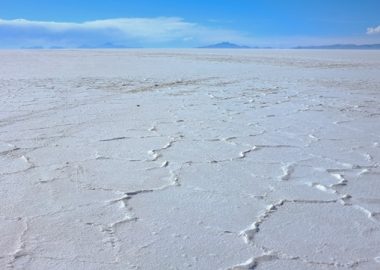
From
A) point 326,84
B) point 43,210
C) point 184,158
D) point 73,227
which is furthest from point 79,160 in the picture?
point 326,84

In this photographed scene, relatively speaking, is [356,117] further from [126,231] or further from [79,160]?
[126,231]

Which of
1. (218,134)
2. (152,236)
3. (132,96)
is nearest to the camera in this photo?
(152,236)

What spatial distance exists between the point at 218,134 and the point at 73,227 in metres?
1.96

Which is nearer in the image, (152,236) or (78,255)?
(78,255)

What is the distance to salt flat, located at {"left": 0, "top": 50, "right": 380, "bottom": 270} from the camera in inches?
61.2

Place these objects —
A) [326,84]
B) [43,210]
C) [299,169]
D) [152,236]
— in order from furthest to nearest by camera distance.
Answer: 1. [326,84]
2. [299,169]
3. [43,210]
4. [152,236]

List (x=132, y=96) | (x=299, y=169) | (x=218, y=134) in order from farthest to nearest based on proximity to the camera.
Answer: (x=132, y=96) < (x=218, y=134) < (x=299, y=169)

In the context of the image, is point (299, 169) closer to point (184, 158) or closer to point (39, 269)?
point (184, 158)

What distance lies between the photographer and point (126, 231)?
172 cm

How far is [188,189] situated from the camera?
7.32 feet

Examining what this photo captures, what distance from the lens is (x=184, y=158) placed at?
2.80 m

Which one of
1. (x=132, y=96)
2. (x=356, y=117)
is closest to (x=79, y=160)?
(x=356, y=117)

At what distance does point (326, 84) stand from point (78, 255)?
23.2 ft

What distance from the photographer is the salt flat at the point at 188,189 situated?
1.56 meters
